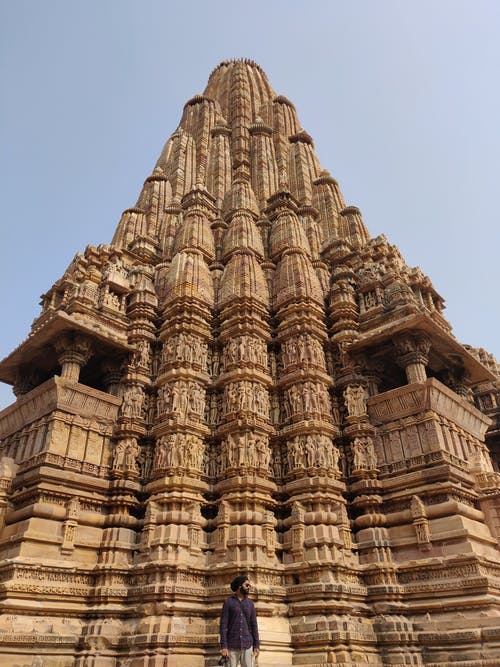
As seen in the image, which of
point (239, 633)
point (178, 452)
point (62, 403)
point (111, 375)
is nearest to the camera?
point (239, 633)

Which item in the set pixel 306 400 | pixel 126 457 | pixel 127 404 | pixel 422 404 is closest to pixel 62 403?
pixel 127 404

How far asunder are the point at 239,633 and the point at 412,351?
33.6 ft

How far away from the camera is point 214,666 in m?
11.0

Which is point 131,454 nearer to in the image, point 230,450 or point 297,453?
point 230,450

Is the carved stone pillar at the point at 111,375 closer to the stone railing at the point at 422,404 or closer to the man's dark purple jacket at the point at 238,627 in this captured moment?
the stone railing at the point at 422,404

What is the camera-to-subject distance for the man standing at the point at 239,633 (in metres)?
7.99

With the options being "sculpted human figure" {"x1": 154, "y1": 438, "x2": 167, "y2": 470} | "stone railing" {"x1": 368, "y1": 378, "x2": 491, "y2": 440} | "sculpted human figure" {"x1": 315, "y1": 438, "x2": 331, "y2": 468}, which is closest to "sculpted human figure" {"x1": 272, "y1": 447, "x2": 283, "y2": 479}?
"sculpted human figure" {"x1": 315, "y1": 438, "x2": 331, "y2": 468}

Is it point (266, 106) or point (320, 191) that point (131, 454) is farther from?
point (266, 106)

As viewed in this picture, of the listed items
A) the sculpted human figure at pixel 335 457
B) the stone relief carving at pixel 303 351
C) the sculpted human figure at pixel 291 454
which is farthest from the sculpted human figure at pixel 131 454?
the sculpted human figure at pixel 335 457

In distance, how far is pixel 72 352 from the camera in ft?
50.3

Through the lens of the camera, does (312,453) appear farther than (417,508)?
Yes

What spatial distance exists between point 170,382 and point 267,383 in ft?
10.3

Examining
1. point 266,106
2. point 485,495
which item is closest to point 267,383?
point 485,495

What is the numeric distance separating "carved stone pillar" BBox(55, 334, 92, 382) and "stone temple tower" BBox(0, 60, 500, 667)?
0.06 m
